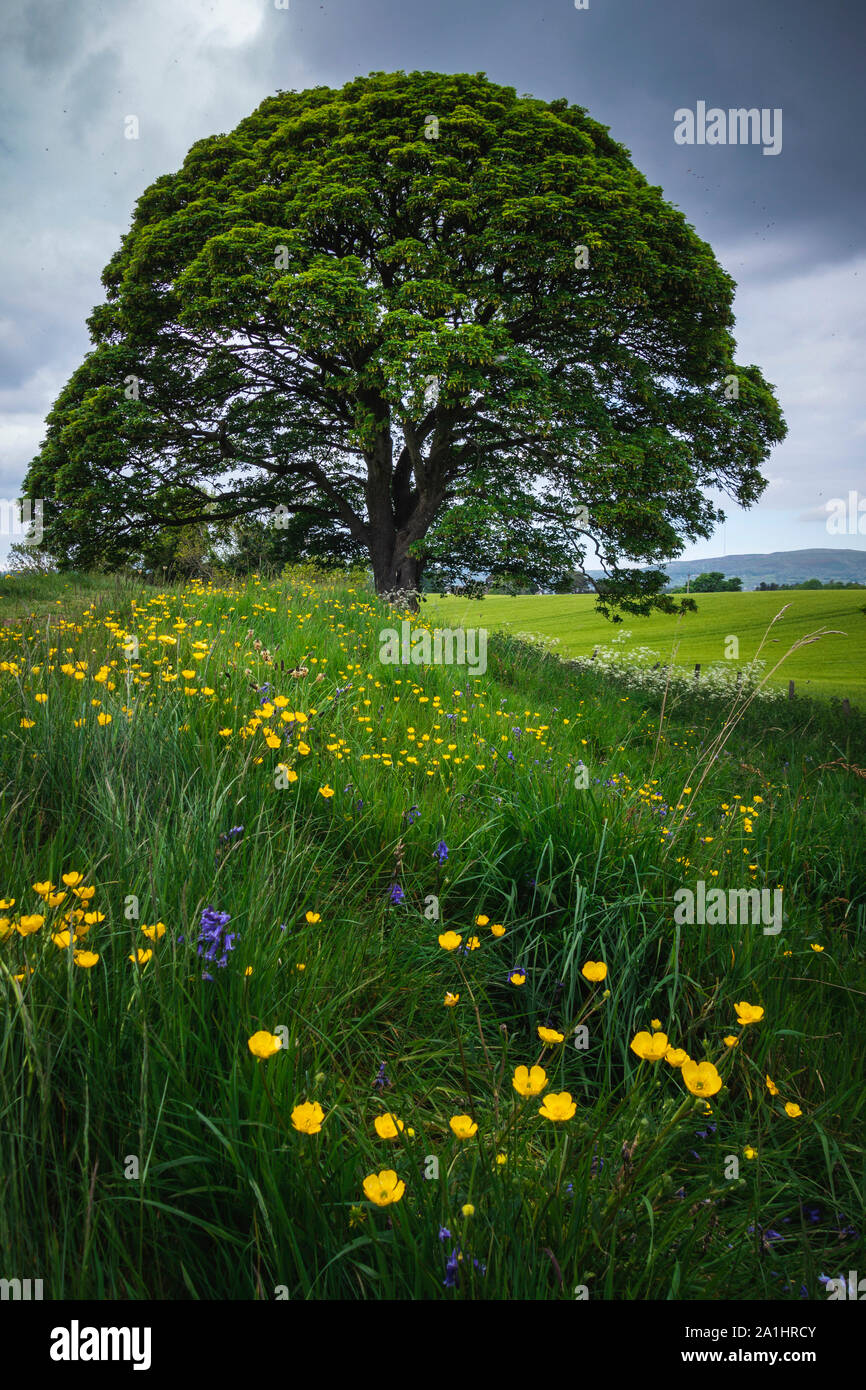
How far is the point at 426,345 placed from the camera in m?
9.78

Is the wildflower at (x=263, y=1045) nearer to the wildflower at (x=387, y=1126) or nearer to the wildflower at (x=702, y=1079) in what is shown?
the wildflower at (x=387, y=1126)

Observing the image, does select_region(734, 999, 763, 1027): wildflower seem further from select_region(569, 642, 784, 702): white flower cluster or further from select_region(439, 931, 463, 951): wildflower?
select_region(569, 642, 784, 702): white flower cluster

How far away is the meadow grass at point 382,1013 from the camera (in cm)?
102

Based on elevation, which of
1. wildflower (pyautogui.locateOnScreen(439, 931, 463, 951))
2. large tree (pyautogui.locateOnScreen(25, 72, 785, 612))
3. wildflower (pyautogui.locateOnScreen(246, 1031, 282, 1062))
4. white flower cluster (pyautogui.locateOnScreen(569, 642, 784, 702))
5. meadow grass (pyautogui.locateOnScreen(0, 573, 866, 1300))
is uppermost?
large tree (pyautogui.locateOnScreen(25, 72, 785, 612))

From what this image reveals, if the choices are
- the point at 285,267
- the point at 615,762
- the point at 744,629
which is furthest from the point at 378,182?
the point at 744,629

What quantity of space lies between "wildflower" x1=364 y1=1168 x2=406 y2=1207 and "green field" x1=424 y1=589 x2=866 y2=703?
8444mm

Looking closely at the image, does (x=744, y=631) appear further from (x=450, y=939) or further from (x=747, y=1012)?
(x=450, y=939)

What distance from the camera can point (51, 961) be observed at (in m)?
1.40

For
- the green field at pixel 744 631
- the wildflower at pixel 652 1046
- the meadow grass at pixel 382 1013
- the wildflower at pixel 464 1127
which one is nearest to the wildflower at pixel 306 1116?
A: the meadow grass at pixel 382 1013

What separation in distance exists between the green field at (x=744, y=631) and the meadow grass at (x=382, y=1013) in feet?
21.8

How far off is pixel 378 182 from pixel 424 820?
14240 millimetres

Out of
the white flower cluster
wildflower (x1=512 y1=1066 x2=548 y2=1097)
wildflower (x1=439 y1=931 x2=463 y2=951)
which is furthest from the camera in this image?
the white flower cluster

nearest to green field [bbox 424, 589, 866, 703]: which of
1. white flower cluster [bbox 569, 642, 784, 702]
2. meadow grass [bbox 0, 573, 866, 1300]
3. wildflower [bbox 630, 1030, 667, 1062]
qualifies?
white flower cluster [bbox 569, 642, 784, 702]

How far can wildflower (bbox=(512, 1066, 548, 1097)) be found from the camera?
97cm
